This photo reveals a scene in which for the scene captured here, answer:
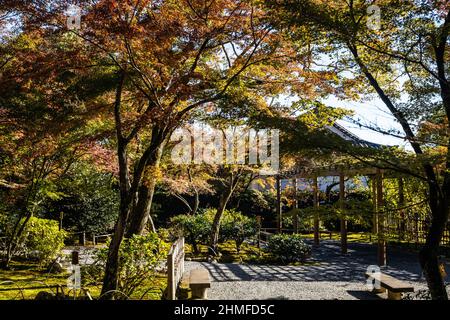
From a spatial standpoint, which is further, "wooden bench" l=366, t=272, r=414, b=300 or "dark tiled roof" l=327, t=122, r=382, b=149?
"wooden bench" l=366, t=272, r=414, b=300

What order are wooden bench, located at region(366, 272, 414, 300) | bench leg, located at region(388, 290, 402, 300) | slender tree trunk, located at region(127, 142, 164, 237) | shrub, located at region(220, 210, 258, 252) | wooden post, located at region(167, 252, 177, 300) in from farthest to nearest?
shrub, located at region(220, 210, 258, 252) → slender tree trunk, located at region(127, 142, 164, 237) → bench leg, located at region(388, 290, 402, 300) → wooden bench, located at region(366, 272, 414, 300) → wooden post, located at region(167, 252, 177, 300)

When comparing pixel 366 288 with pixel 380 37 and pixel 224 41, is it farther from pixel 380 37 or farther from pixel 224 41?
pixel 224 41

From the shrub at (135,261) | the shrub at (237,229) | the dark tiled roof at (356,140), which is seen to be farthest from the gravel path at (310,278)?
the dark tiled roof at (356,140)

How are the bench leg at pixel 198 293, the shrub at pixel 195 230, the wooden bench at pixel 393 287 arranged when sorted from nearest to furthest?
1. the wooden bench at pixel 393 287
2. the bench leg at pixel 198 293
3. the shrub at pixel 195 230

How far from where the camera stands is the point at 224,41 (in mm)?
6723

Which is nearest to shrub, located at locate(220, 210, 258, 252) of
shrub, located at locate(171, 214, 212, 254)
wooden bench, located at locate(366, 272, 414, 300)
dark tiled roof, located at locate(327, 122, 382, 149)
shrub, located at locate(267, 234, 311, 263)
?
shrub, located at locate(171, 214, 212, 254)

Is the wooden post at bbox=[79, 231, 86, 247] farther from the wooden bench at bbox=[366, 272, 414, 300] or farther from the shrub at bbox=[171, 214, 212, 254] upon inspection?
the wooden bench at bbox=[366, 272, 414, 300]

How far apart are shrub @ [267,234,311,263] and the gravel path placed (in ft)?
1.56

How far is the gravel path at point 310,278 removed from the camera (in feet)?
22.5

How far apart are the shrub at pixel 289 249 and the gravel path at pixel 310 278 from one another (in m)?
0.48

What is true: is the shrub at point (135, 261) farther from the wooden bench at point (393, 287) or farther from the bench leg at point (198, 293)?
the wooden bench at point (393, 287)

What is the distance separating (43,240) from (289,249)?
612 centimetres

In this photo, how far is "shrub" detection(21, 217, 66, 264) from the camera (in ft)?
29.6

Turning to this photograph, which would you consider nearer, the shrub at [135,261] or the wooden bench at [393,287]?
the wooden bench at [393,287]
